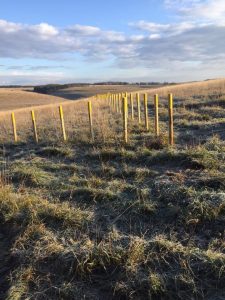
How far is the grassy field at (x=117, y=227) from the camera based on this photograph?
4637mm

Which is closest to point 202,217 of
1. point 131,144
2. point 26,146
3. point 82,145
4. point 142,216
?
point 142,216

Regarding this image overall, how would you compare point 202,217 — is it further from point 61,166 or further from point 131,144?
point 131,144

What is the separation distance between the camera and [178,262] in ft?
16.0

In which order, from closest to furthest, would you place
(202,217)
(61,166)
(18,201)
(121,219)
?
(202,217) → (121,219) → (18,201) → (61,166)

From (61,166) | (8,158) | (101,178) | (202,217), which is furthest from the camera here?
(8,158)

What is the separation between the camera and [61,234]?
5914mm

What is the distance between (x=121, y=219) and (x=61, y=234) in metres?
0.88

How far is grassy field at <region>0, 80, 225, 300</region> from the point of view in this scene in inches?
183

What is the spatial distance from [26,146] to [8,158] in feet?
7.17

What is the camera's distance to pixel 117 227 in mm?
6023

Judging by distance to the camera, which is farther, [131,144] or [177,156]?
[131,144]

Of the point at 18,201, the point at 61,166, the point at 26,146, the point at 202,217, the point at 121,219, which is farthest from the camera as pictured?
the point at 26,146

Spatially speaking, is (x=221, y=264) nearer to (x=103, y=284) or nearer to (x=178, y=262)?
(x=178, y=262)

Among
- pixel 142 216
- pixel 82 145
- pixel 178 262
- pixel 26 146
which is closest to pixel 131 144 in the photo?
pixel 82 145
